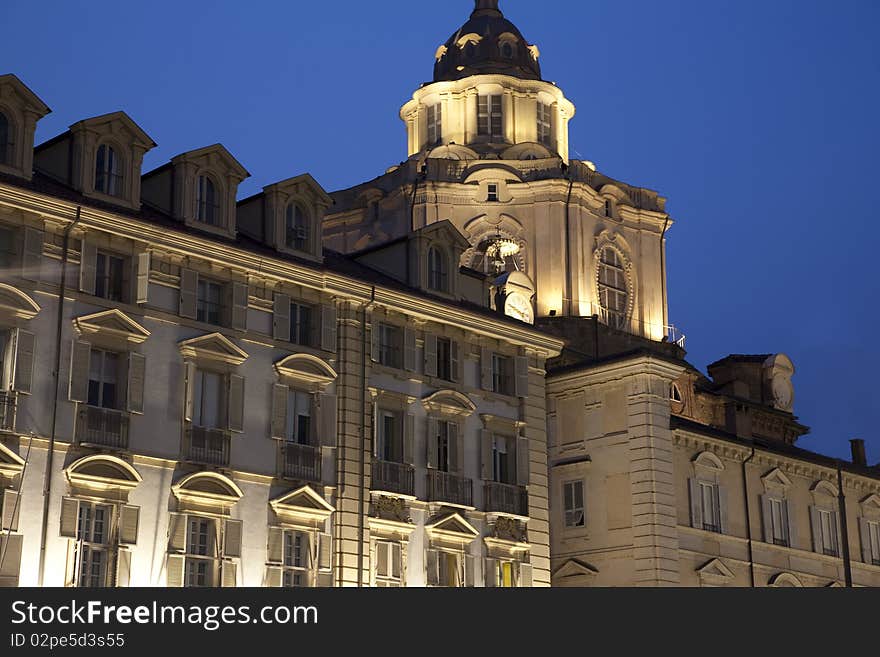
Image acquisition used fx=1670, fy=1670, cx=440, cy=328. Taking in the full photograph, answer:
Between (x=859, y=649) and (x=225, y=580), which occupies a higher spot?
(x=225, y=580)

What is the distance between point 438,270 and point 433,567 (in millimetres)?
10308

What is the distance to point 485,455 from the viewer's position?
5303 centimetres

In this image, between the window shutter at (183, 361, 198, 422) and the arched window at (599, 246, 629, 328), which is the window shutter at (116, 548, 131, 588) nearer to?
the window shutter at (183, 361, 198, 422)

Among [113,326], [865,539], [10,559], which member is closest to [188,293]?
[113,326]

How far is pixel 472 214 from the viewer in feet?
279

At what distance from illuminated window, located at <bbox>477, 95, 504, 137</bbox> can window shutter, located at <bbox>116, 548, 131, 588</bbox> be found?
51625 mm

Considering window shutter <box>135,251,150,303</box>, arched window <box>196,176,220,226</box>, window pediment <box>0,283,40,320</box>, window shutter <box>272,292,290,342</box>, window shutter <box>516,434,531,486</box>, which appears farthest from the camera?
window shutter <box>516,434,531,486</box>

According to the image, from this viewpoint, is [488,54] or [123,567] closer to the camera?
[123,567]

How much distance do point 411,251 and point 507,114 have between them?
38.0 metres

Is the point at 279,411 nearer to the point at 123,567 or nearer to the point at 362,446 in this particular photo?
the point at 362,446

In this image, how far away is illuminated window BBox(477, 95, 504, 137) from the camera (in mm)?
91000

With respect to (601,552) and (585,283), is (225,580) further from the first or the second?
(585,283)

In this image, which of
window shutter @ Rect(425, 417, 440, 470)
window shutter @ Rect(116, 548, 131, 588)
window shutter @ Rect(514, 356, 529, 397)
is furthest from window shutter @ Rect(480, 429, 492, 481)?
window shutter @ Rect(116, 548, 131, 588)

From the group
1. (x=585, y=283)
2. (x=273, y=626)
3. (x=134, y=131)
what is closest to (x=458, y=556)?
(x=134, y=131)
